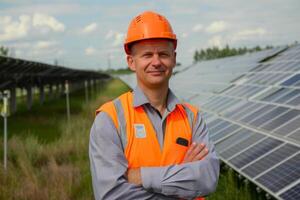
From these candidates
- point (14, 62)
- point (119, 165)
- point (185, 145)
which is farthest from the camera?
point (14, 62)

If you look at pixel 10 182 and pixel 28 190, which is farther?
pixel 10 182

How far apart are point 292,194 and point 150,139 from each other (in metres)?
3.36

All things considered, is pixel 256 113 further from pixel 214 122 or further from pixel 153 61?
pixel 153 61

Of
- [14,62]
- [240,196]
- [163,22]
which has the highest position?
[163,22]

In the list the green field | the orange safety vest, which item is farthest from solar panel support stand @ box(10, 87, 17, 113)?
the orange safety vest

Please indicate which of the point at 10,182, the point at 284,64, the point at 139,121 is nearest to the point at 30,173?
the point at 10,182

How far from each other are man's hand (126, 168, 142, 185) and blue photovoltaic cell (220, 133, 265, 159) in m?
5.45

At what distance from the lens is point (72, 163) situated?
11.2 metres

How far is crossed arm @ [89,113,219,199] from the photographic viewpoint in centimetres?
233

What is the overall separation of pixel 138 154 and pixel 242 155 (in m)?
5.25

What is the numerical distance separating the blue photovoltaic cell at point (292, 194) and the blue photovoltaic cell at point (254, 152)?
62.5 inches

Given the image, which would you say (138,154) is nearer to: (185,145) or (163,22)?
(185,145)

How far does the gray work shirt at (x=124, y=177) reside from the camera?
→ 2332 mm

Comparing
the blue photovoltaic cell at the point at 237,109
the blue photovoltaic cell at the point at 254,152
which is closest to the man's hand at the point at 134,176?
the blue photovoltaic cell at the point at 254,152
